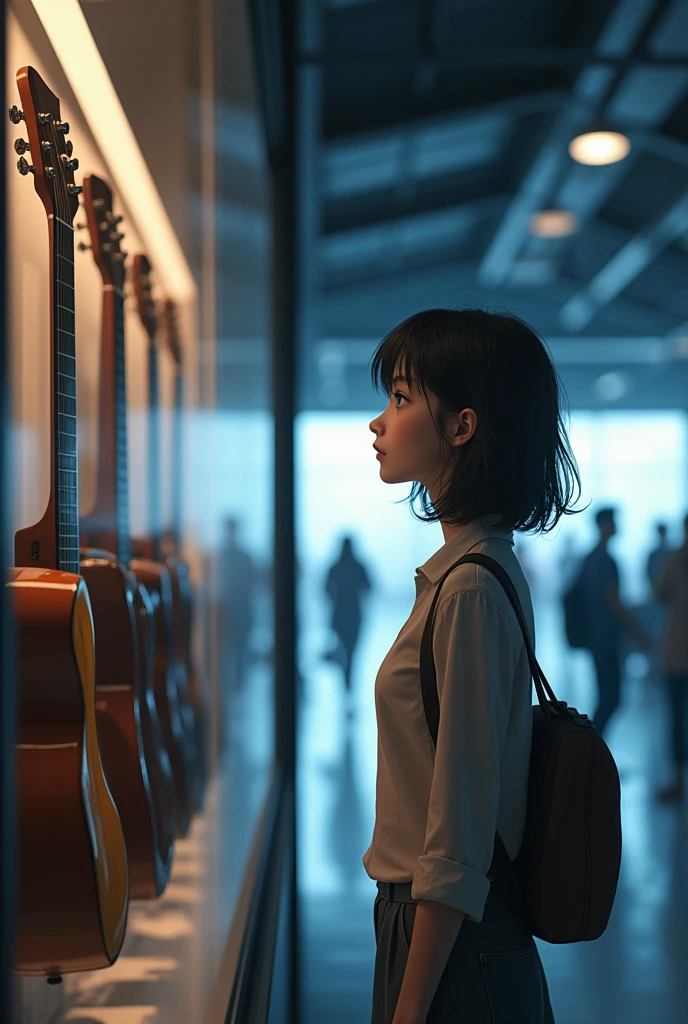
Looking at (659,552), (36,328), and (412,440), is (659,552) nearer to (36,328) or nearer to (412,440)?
(412,440)

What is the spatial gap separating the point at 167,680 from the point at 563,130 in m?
7.12

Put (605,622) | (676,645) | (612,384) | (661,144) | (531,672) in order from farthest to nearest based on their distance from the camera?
(612,384) → (661,144) → (605,622) → (676,645) → (531,672)

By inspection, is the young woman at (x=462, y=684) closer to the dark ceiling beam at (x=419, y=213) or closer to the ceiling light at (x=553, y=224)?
the dark ceiling beam at (x=419, y=213)

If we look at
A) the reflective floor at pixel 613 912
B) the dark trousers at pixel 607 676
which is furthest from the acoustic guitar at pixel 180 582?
the dark trousers at pixel 607 676

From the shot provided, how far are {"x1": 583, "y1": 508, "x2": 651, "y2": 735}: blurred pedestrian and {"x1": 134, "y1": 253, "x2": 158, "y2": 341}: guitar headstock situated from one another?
3979mm

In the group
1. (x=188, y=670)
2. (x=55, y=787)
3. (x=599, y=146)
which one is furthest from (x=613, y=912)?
(x=599, y=146)

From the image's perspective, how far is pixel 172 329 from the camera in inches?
74.0

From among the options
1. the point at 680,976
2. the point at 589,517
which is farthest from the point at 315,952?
the point at 589,517

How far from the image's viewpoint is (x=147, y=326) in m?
1.65

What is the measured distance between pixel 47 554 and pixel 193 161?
4.37ft

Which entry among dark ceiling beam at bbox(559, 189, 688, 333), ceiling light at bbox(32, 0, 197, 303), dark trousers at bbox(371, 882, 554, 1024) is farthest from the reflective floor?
dark ceiling beam at bbox(559, 189, 688, 333)

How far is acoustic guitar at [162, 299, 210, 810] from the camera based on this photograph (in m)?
1.68

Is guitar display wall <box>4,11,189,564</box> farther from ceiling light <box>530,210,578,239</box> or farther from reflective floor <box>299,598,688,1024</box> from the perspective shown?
ceiling light <box>530,210,578,239</box>

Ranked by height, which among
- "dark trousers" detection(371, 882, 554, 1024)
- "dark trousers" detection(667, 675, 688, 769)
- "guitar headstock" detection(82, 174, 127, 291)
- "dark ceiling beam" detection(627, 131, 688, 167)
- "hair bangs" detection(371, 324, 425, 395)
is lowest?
"dark trousers" detection(667, 675, 688, 769)
